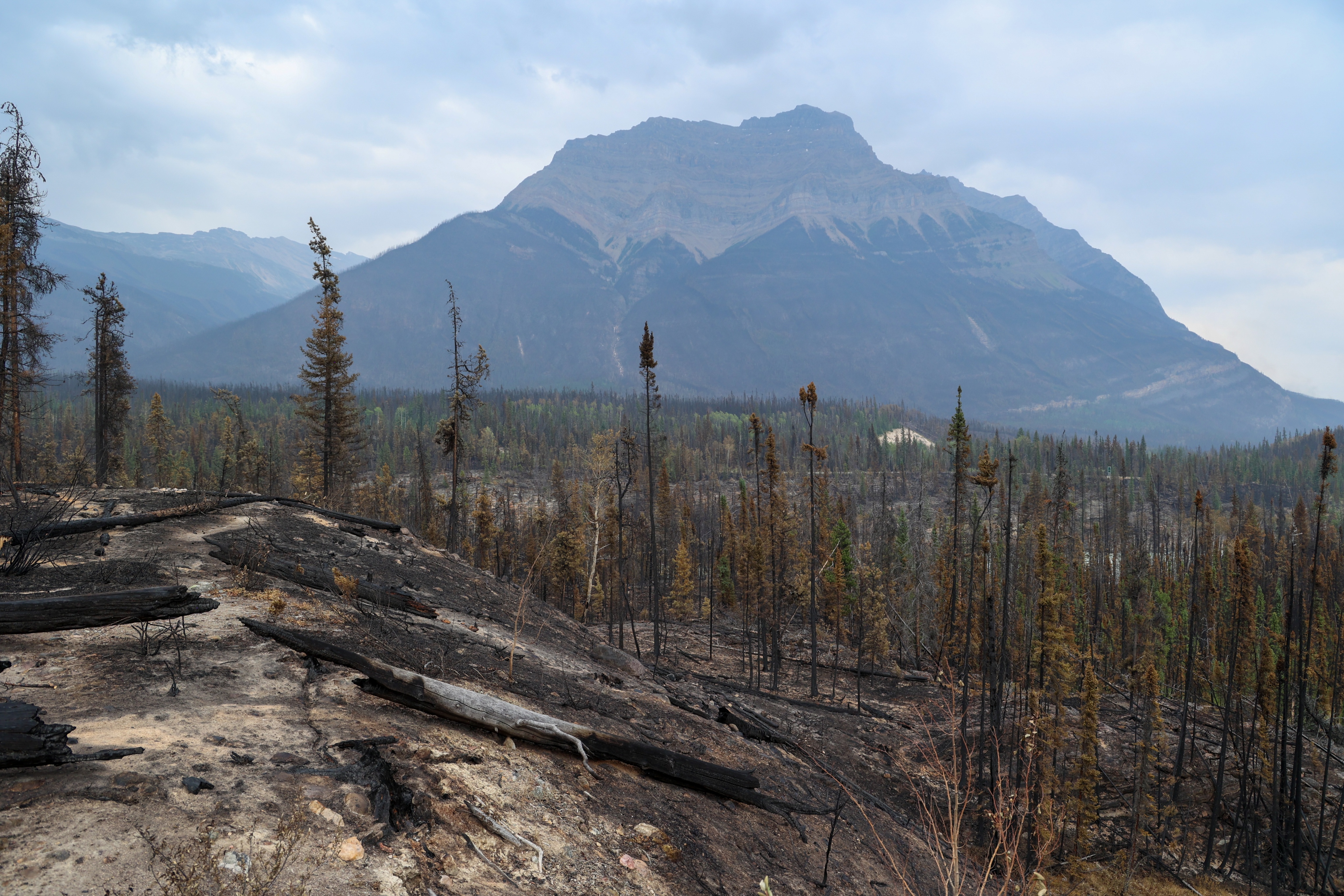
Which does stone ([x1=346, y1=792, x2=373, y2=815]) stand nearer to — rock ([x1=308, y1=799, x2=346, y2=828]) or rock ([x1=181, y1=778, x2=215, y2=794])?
rock ([x1=308, y1=799, x2=346, y2=828])

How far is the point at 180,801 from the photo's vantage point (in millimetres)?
5219

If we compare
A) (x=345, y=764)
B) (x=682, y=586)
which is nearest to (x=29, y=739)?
(x=345, y=764)

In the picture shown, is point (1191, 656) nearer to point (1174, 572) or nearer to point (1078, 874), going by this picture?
point (1078, 874)

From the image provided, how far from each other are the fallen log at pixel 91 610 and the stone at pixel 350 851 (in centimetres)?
418

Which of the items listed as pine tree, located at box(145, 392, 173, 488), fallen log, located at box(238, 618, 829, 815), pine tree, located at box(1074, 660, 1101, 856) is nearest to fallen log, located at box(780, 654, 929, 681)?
pine tree, located at box(1074, 660, 1101, 856)

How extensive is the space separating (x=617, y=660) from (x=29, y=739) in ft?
47.3

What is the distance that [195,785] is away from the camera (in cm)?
541

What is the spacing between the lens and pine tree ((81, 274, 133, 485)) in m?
32.2

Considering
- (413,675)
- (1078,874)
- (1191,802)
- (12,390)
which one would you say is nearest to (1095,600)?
(1191,802)

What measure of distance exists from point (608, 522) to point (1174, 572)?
7205 centimetres

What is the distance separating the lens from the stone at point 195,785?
5371 millimetres

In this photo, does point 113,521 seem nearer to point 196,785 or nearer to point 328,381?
point 196,785

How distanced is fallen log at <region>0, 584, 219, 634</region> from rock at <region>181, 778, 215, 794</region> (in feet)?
9.71

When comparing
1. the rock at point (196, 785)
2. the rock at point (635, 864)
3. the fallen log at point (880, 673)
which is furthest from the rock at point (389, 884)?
the fallen log at point (880, 673)
